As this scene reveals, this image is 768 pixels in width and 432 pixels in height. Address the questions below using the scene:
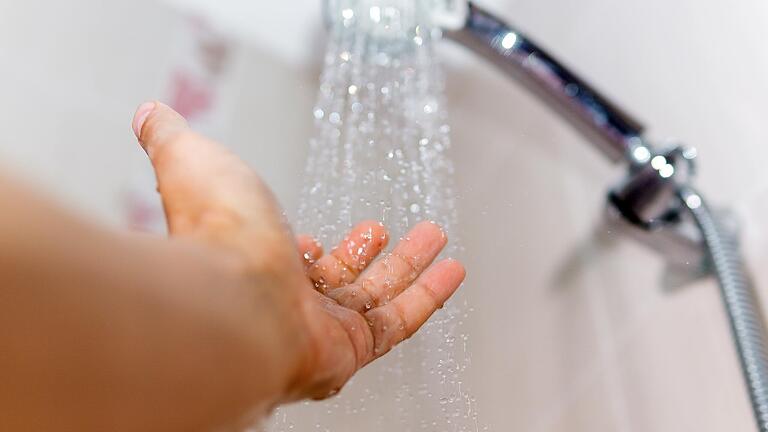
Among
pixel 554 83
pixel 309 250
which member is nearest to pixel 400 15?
pixel 554 83

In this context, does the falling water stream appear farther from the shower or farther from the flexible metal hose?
the flexible metal hose

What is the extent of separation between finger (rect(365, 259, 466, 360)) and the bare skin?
0.03 metres

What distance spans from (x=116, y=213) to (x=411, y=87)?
35cm

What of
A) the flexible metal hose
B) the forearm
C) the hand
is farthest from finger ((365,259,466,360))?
the flexible metal hose

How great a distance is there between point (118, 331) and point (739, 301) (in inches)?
20.0

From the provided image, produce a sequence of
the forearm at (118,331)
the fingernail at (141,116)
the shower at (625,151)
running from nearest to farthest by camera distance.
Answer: the forearm at (118,331) < the fingernail at (141,116) < the shower at (625,151)

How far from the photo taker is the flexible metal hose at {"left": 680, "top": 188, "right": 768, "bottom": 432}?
0.58 meters

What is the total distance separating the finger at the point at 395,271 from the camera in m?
0.46

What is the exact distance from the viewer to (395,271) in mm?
493

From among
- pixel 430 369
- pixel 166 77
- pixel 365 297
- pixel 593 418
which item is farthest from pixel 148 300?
pixel 166 77

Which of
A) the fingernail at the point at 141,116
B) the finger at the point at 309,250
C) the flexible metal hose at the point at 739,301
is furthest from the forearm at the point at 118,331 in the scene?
the flexible metal hose at the point at 739,301

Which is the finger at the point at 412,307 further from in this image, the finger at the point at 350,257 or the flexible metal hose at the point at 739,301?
the flexible metal hose at the point at 739,301

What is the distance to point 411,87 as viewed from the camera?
2.44 ft

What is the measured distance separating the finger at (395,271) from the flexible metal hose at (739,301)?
0.24 m
